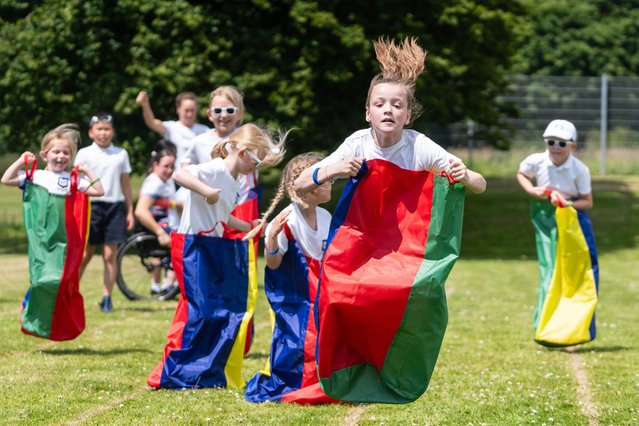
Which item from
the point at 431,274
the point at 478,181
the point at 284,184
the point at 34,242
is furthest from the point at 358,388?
the point at 34,242

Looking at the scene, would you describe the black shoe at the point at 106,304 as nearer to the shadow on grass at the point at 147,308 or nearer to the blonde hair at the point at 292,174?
the shadow on grass at the point at 147,308

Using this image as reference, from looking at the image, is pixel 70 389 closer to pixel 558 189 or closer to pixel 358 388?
pixel 358 388

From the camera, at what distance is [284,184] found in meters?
7.43

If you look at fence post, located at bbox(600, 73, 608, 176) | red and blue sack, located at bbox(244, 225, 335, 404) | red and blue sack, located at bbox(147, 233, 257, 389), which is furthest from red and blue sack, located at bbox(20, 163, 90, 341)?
fence post, located at bbox(600, 73, 608, 176)

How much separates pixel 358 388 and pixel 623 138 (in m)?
25.9

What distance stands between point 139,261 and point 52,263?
15.4ft

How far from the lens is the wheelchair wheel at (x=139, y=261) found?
13000mm

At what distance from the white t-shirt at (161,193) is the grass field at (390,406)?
97 cm

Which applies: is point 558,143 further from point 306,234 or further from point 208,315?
point 208,315

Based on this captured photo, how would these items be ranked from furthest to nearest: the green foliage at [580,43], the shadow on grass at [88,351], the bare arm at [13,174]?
the green foliage at [580,43] < the shadow on grass at [88,351] < the bare arm at [13,174]

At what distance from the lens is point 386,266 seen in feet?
19.2

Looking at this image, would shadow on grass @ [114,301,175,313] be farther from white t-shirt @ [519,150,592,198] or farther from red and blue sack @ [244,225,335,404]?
red and blue sack @ [244,225,335,404]

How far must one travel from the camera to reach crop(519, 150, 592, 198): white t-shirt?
9844 millimetres

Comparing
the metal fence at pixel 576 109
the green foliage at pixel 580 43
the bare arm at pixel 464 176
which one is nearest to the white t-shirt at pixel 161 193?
the bare arm at pixel 464 176
